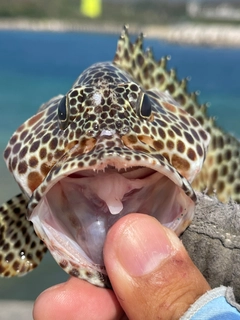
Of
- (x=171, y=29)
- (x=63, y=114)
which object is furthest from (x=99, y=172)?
(x=171, y=29)

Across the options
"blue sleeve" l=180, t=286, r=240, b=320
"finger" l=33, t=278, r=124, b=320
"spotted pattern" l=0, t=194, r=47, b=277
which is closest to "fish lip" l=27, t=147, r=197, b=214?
"blue sleeve" l=180, t=286, r=240, b=320

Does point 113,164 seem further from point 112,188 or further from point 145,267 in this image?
point 145,267

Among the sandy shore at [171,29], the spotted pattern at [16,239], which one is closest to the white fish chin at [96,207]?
the spotted pattern at [16,239]

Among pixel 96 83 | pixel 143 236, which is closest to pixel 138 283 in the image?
pixel 143 236

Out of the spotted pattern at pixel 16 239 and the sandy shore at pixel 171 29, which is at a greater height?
the spotted pattern at pixel 16 239

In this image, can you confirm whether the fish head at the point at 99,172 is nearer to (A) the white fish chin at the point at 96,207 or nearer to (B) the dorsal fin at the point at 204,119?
(A) the white fish chin at the point at 96,207

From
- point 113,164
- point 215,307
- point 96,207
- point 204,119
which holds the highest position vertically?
point 113,164

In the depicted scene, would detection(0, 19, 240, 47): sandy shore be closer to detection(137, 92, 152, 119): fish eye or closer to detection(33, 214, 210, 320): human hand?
detection(137, 92, 152, 119): fish eye
